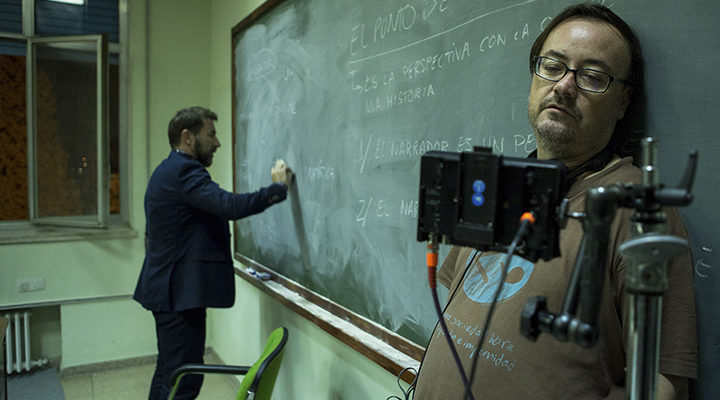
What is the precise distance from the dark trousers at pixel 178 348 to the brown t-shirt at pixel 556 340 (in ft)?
5.26

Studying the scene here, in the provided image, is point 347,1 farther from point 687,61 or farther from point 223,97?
point 223,97

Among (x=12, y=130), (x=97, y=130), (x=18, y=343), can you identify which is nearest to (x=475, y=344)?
(x=97, y=130)

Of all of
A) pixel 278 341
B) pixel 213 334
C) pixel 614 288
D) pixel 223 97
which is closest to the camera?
pixel 614 288

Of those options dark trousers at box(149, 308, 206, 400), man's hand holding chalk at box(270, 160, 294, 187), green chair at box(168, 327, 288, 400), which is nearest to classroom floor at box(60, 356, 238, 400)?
dark trousers at box(149, 308, 206, 400)

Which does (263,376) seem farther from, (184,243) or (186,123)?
(186,123)

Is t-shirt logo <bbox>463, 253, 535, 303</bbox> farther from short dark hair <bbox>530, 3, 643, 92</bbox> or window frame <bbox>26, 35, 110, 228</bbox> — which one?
window frame <bbox>26, 35, 110, 228</bbox>

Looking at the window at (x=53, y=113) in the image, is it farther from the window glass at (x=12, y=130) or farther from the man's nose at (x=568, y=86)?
the man's nose at (x=568, y=86)

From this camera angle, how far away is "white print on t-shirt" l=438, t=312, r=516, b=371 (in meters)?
0.86

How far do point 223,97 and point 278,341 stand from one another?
2106 millimetres

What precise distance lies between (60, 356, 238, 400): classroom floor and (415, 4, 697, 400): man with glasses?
2.48 m

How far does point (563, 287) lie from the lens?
806mm

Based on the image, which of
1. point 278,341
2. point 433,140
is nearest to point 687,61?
point 433,140

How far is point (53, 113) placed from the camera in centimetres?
336

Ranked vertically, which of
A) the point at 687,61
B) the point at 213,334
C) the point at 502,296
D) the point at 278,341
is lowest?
the point at 213,334
